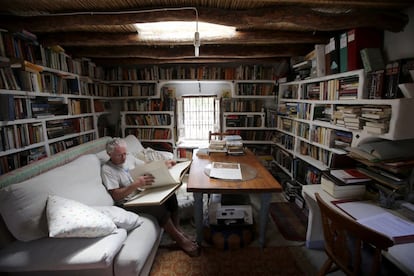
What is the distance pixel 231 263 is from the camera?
1.81 metres

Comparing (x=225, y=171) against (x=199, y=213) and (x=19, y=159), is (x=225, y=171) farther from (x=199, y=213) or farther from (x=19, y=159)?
(x=19, y=159)

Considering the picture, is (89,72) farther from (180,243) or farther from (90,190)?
(180,243)

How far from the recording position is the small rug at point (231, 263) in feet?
5.65

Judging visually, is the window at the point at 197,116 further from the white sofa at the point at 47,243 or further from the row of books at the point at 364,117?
the white sofa at the point at 47,243

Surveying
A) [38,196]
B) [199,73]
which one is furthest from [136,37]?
[38,196]

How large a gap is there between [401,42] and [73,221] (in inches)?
112

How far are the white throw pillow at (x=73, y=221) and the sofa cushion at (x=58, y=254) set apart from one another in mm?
75

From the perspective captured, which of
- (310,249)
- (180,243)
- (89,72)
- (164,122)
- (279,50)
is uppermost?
(279,50)

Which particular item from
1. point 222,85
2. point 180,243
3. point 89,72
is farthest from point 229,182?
point 89,72

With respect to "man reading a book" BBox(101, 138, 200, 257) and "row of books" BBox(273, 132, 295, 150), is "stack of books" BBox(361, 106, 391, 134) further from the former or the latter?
"man reading a book" BBox(101, 138, 200, 257)

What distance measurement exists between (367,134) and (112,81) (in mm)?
3827

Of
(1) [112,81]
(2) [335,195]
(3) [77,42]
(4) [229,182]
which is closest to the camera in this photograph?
(2) [335,195]

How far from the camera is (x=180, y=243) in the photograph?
1.92 m

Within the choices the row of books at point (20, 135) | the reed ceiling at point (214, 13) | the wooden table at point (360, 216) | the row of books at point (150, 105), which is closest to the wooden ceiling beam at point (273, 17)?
the reed ceiling at point (214, 13)
